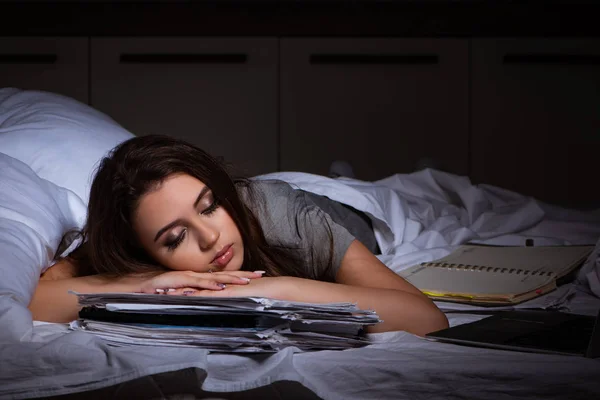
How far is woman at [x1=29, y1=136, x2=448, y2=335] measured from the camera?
1.12 metres

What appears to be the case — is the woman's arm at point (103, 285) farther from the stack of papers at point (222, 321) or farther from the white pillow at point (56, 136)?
the white pillow at point (56, 136)

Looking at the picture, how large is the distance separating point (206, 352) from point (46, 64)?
224 cm

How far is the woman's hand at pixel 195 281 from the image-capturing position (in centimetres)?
110

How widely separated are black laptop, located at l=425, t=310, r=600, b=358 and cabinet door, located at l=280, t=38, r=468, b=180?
178 centimetres

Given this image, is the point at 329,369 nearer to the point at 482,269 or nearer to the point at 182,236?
the point at 182,236

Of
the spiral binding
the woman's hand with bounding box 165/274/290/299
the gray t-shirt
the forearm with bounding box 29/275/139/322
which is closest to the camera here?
the woman's hand with bounding box 165/274/290/299

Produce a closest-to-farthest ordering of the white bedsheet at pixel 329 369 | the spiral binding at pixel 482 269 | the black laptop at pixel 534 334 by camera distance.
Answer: the white bedsheet at pixel 329 369, the black laptop at pixel 534 334, the spiral binding at pixel 482 269

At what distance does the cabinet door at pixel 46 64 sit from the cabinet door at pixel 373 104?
2.40 feet

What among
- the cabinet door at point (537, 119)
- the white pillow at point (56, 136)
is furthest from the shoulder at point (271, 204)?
the cabinet door at point (537, 119)

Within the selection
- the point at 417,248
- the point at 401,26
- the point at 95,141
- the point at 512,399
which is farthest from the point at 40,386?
the point at 401,26

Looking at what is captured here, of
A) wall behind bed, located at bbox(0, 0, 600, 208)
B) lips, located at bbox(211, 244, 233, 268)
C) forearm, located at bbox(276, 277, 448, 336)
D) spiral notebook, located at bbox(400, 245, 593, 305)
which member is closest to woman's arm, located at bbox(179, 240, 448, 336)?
forearm, located at bbox(276, 277, 448, 336)

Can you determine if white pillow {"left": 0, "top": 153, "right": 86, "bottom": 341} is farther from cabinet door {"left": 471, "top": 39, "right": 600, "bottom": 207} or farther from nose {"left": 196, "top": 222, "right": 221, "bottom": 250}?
cabinet door {"left": 471, "top": 39, "right": 600, "bottom": 207}

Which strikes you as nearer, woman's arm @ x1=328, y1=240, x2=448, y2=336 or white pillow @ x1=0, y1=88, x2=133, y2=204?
woman's arm @ x1=328, y1=240, x2=448, y2=336

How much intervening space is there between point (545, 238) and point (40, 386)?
1.32 metres
